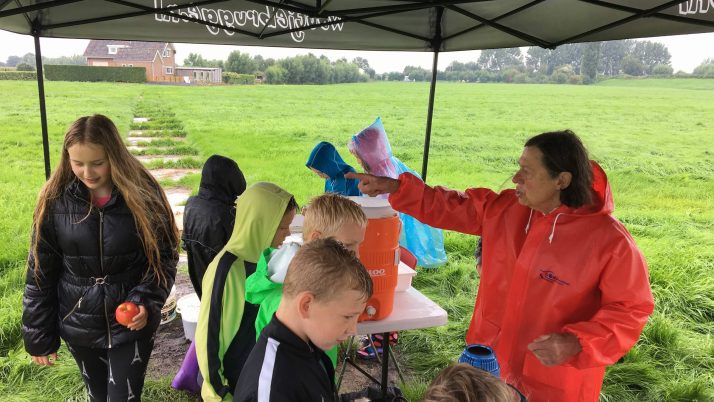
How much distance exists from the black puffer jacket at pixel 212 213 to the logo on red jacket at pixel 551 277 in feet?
5.60

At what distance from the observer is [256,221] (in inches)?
67.2

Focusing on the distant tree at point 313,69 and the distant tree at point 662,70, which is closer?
the distant tree at point 313,69

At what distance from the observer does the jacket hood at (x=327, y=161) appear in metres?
3.19

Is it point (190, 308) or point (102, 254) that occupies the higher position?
point (102, 254)

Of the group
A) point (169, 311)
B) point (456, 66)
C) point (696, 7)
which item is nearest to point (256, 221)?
point (696, 7)

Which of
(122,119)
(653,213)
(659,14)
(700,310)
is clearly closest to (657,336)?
(700,310)

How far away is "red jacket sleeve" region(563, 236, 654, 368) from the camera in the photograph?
4.77 ft

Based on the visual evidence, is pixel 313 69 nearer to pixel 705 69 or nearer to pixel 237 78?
pixel 237 78

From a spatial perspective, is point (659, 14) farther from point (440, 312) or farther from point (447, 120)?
point (447, 120)

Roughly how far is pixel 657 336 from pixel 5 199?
8788mm

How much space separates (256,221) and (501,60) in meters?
25.7

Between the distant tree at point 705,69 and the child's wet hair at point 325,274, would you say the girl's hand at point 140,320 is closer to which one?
the child's wet hair at point 325,274

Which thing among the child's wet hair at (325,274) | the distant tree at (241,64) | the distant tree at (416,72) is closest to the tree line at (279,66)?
the distant tree at (241,64)

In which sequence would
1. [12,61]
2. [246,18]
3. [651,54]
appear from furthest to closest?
[651,54]
[12,61]
[246,18]
